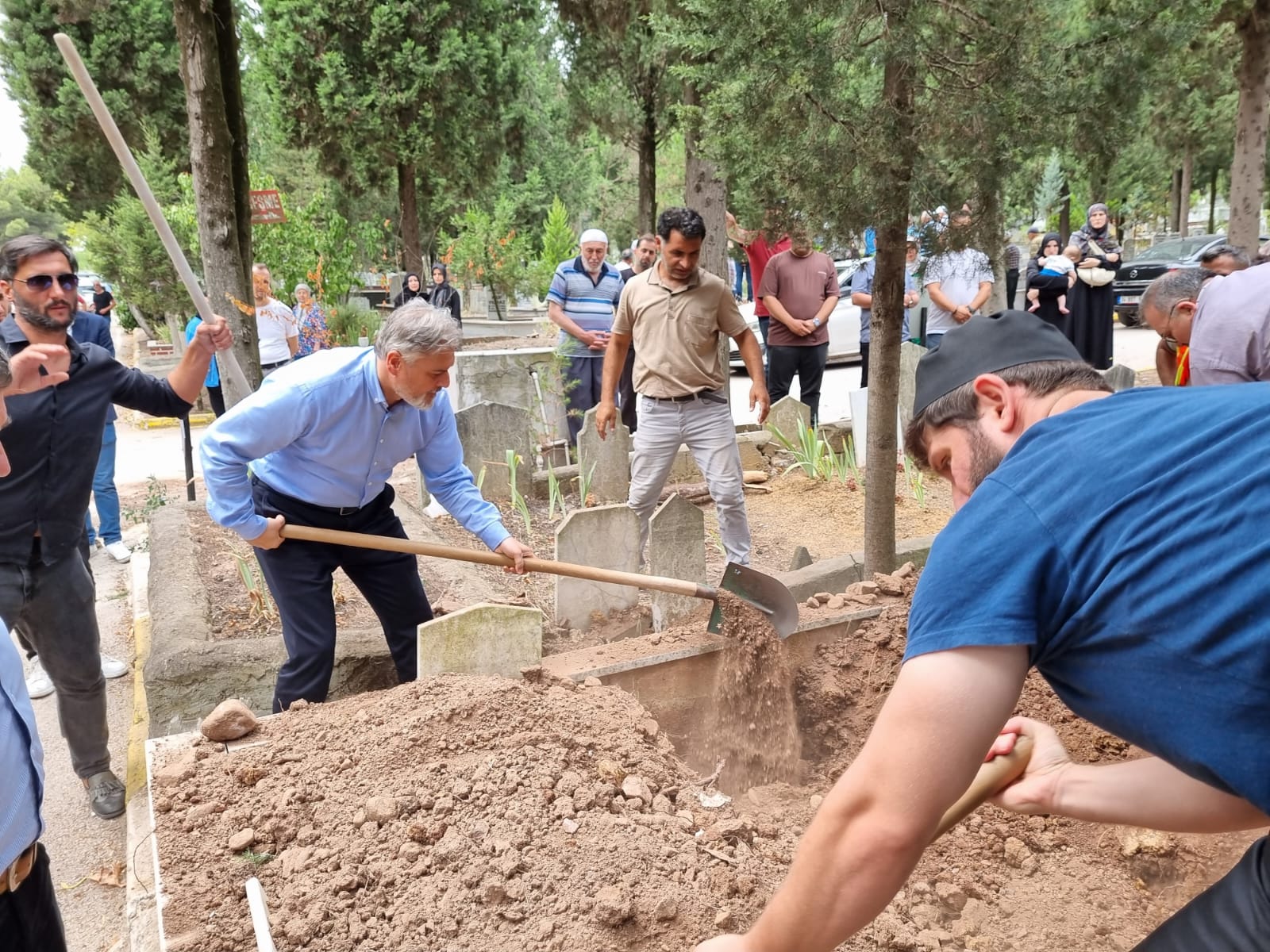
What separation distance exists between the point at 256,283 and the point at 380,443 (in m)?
6.16

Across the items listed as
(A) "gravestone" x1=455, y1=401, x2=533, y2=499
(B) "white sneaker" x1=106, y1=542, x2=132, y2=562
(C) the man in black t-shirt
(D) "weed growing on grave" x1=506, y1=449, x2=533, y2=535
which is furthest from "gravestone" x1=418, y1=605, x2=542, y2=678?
(C) the man in black t-shirt

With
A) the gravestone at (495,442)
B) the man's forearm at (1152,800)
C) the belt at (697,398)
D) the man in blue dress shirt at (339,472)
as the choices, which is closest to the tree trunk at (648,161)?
the gravestone at (495,442)

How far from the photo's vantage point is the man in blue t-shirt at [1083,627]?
43.5 inches

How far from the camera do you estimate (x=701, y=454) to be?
16.9 ft

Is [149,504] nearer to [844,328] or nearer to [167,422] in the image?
[167,422]

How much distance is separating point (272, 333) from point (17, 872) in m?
7.30

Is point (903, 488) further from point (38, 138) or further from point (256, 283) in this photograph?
point (38, 138)

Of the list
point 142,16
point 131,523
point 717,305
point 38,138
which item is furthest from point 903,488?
point 38,138

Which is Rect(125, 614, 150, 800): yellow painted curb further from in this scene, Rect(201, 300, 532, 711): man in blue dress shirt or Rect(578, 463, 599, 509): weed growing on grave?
Rect(578, 463, 599, 509): weed growing on grave

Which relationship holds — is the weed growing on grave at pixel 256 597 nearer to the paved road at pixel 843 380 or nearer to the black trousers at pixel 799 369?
the black trousers at pixel 799 369

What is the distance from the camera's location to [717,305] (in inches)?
200

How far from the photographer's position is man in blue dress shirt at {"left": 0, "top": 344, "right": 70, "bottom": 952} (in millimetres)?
1735

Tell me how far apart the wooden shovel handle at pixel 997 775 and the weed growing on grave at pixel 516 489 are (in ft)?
13.6

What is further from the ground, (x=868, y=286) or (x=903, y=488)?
(x=868, y=286)
